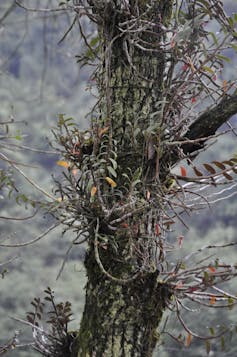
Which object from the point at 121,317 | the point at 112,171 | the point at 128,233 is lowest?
the point at 121,317

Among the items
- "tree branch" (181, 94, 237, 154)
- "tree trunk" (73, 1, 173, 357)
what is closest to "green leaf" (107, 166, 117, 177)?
"tree trunk" (73, 1, 173, 357)

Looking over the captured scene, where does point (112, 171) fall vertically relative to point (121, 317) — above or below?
above

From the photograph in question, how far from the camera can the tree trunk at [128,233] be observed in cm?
131

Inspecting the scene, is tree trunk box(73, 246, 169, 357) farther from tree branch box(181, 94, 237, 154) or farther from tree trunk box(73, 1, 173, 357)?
tree branch box(181, 94, 237, 154)

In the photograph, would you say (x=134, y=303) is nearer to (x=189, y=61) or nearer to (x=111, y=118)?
(x=111, y=118)

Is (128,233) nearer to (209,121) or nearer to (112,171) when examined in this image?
(112,171)

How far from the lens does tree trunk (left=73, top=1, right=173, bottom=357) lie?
4.30ft

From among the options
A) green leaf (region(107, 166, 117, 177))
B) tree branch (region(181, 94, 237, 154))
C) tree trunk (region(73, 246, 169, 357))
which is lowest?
tree trunk (region(73, 246, 169, 357))

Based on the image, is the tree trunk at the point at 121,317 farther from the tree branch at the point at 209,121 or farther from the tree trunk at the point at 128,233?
the tree branch at the point at 209,121

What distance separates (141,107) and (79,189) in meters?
0.26

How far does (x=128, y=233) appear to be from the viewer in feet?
4.38

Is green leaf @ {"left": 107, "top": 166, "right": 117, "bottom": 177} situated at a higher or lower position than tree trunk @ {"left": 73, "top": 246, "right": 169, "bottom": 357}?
higher

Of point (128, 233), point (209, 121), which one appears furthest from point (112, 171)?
point (209, 121)

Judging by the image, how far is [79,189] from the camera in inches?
55.3
